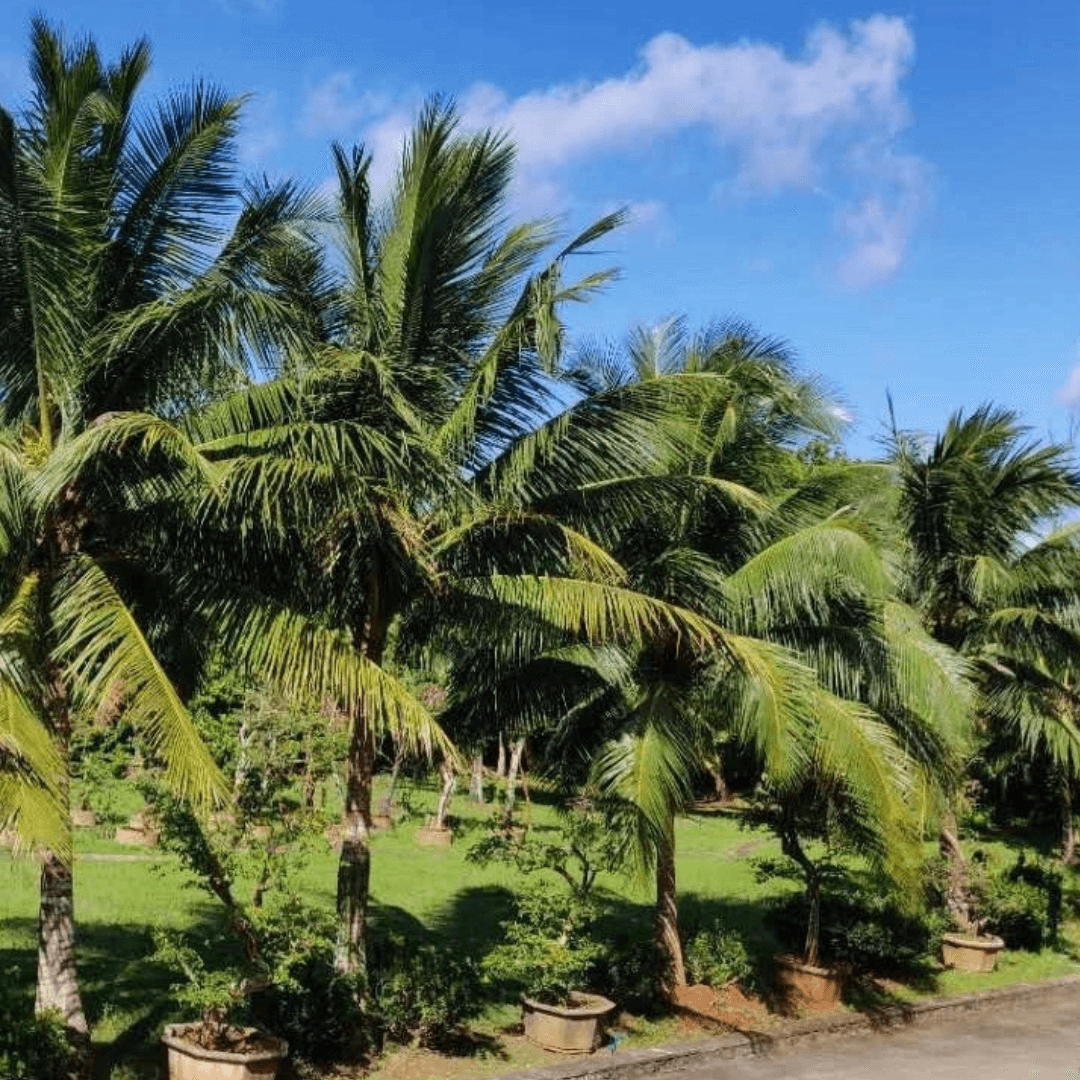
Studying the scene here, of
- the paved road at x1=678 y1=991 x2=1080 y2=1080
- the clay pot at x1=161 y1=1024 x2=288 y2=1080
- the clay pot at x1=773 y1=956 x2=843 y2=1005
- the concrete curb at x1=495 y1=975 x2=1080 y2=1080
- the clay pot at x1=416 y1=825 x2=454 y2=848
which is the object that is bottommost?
the paved road at x1=678 y1=991 x2=1080 y2=1080

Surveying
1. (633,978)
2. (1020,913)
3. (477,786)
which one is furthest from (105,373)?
(477,786)

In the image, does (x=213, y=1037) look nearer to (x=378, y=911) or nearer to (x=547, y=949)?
(x=547, y=949)

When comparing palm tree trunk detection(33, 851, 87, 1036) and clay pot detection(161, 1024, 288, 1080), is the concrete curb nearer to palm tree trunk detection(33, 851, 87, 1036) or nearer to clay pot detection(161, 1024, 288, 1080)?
clay pot detection(161, 1024, 288, 1080)

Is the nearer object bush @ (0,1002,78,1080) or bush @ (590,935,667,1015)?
bush @ (0,1002,78,1080)

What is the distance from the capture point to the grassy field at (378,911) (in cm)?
959

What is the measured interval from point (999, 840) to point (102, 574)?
2611 centimetres

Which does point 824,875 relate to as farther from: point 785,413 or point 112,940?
point 112,940

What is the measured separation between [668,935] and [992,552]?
621 centimetres

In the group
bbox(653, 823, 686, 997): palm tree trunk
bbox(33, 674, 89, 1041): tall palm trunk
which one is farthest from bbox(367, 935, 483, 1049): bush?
bbox(33, 674, 89, 1041): tall palm trunk

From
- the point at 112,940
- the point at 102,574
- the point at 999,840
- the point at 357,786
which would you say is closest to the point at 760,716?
the point at 357,786

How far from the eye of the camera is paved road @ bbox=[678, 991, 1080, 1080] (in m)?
10.5

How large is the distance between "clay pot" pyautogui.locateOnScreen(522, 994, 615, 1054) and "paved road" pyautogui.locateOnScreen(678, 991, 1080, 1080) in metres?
0.83

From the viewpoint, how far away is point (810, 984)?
12.5m

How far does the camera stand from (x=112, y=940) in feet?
39.0
